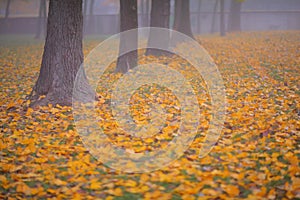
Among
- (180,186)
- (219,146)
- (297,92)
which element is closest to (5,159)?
(180,186)

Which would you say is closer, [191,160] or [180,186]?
[180,186]

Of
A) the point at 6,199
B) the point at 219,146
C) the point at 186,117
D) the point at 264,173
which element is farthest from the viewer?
the point at 186,117

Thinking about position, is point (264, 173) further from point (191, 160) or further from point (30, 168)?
point (30, 168)

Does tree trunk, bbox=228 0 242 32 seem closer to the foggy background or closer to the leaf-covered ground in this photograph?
the foggy background

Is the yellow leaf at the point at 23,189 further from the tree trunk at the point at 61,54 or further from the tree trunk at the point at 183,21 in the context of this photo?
the tree trunk at the point at 183,21

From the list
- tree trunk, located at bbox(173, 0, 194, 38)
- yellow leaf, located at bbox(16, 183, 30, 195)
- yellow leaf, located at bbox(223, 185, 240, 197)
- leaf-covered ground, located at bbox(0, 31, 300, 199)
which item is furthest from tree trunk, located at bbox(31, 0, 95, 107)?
tree trunk, located at bbox(173, 0, 194, 38)

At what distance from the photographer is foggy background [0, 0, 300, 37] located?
37.4 metres

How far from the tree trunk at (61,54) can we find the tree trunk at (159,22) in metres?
7.49

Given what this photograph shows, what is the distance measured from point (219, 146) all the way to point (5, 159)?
283 cm

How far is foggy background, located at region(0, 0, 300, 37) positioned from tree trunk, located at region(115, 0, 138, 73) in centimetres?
1814

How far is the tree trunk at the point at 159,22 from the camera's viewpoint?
50.5 ft

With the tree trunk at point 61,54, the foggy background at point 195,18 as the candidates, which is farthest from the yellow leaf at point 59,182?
the foggy background at point 195,18

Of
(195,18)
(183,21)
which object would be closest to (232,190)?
(183,21)

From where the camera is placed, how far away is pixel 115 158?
5262 millimetres
